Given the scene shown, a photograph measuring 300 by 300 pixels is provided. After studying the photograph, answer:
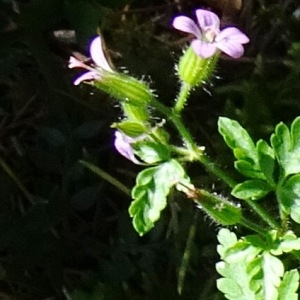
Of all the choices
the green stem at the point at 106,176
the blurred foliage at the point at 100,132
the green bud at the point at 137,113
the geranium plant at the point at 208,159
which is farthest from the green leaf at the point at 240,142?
the green stem at the point at 106,176

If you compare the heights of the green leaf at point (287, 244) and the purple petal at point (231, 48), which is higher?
the purple petal at point (231, 48)

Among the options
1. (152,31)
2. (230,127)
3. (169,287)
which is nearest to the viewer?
(230,127)

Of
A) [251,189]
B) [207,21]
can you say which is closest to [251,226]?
[251,189]

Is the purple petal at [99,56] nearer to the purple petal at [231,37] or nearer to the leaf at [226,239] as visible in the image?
the purple petal at [231,37]

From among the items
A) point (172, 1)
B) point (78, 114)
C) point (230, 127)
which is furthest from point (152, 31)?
point (230, 127)

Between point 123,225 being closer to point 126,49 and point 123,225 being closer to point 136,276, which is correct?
point 136,276

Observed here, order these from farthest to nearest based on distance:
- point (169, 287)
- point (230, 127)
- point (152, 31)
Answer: point (152, 31)
point (169, 287)
point (230, 127)

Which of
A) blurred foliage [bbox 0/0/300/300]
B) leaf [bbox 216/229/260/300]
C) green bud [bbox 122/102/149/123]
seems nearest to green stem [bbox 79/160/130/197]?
blurred foliage [bbox 0/0/300/300]
